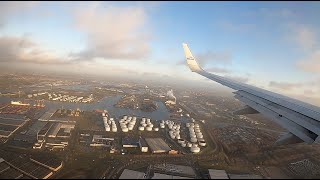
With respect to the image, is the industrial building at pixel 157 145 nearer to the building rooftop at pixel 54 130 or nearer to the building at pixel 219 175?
the building rooftop at pixel 54 130

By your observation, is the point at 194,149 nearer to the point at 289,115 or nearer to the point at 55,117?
the point at 289,115

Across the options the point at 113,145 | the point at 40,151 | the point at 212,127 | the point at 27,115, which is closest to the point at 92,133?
the point at 113,145

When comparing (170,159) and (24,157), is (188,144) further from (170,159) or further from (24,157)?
(24,157)

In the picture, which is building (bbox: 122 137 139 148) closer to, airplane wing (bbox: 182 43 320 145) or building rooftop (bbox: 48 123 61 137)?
building rooftop (bbox: 48 123 61 137)

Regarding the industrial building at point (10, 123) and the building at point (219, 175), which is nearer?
the building at point (219, 175)

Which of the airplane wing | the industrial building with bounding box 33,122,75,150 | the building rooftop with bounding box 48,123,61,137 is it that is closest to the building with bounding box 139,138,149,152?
the industrial building with bounding box 33,122,75,150

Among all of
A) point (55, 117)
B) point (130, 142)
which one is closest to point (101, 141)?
point (130, 142)

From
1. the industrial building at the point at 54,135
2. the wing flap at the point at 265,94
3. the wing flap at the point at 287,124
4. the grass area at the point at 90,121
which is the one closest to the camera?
the wing flap at the point at 287,124

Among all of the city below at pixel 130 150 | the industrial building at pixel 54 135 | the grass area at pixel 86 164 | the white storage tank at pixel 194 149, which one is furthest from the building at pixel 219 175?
the industrial building at pixel 54 135

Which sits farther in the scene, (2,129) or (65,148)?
(2,129)
